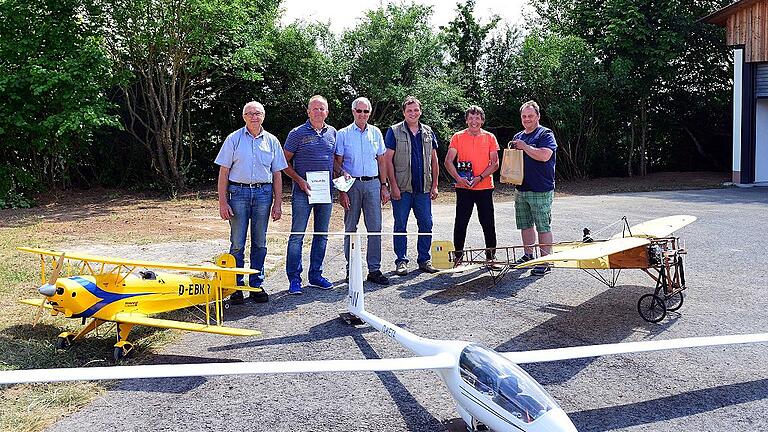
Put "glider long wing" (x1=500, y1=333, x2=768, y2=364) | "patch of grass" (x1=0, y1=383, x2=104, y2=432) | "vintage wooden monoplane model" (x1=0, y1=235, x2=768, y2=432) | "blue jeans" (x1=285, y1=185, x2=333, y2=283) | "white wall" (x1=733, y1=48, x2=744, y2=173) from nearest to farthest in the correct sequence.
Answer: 1. "vintage wooden monoplane model" (x1=0, y1=235, x2=768, y2=432)
2. "patch of grass" (x1=0, y1=383, x2=104, y2=432)
3. "glider long wing" (x1=500, y1=333, x2=768, y2=364)
4. "blue jeans" (x1=285, y1=185, x2=333, y2=283)
5. "white wall" (x1=733, y1=48, x2=744, y2=173)

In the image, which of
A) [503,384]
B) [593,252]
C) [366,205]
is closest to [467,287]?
[366,205]

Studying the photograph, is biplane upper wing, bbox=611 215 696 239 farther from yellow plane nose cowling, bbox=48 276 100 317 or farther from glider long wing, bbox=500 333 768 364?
yellow plane nose cowling, bbox=48 276 100 317

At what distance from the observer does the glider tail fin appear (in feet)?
17.4

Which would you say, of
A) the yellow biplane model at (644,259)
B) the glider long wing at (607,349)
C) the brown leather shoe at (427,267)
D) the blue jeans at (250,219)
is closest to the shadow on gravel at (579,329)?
the yellow biplane model at (644,259)

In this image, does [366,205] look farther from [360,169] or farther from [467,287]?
[467,287]

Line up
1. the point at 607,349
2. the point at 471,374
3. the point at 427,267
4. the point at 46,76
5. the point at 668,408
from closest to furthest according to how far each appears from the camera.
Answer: the point at 471,374, the point at 668,408, the point at 607,349, the point at 427,267, the point at 46,76

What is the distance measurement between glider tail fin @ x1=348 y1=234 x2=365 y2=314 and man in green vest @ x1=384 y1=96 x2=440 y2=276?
73.7 inches

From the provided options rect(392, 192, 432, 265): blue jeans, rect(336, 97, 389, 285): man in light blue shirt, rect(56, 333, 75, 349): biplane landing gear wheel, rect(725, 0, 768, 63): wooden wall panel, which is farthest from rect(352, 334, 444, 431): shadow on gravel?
rect(725, 0, 768, 63): wooden wall panel

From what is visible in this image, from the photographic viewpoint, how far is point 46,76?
1352cm

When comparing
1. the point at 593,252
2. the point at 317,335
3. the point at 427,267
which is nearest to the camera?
the point at 593,252

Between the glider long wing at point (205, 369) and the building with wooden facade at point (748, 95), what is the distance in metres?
18.1

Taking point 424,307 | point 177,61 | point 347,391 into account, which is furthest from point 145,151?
point 347,391

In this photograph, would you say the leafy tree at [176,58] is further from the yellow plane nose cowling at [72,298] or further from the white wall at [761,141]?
the white wall at [761,141]

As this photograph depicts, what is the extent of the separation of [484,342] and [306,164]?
102 inches
